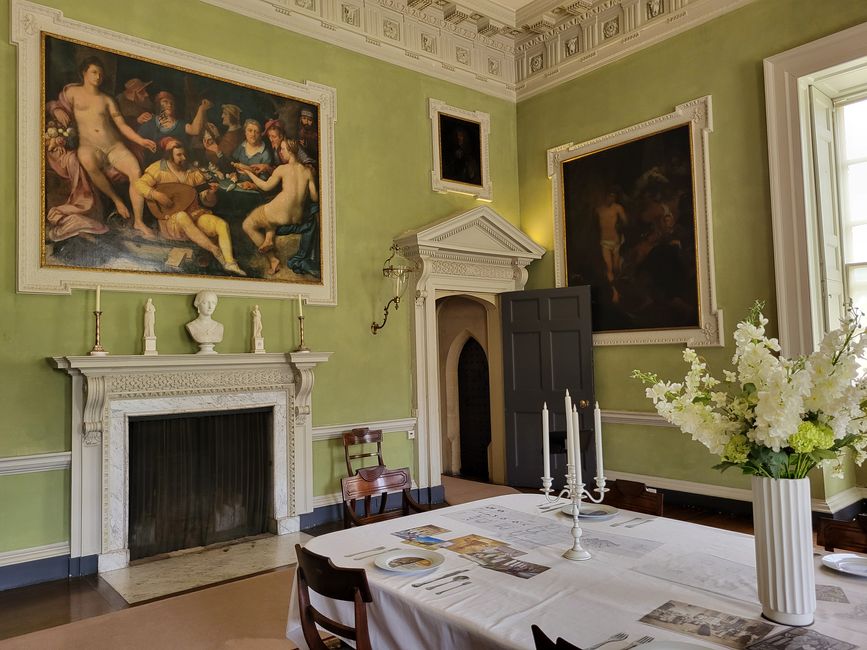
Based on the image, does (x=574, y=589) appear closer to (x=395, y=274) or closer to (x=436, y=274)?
(x=395, y=274)

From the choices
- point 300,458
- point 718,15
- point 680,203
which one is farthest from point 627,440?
point 718,15

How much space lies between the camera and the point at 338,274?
6.68 m

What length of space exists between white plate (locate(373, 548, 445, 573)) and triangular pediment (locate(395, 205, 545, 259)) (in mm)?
4687

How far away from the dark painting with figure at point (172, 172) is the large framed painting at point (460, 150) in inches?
64.2

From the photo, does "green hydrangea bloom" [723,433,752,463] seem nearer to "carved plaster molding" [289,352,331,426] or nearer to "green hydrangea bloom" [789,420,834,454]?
"green hydrangea bloom" [789,420,834,454]

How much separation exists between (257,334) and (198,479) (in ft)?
4.58

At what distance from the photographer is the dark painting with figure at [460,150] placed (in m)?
7.71

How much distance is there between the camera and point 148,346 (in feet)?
17.3

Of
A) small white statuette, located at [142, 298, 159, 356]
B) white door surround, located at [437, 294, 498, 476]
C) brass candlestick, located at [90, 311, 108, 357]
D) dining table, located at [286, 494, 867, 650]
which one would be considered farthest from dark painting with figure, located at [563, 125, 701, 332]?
brass candlestick, located at [90, 311, 108, 357]

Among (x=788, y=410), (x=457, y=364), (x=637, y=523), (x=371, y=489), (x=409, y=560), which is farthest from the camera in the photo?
(x=457, y=364)

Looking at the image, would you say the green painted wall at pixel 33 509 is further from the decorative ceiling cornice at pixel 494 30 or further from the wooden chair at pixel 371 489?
the decorative ceiling cornice at pixel 494 30

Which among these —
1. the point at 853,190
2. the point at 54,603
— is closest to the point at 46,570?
the point at 54,603

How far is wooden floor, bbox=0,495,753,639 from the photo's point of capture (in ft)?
13.3

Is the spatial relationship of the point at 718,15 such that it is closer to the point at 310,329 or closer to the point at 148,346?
A: the point at 310,329
